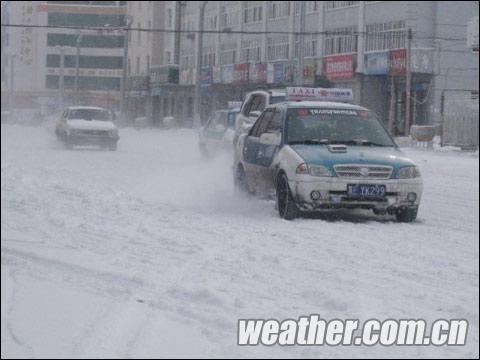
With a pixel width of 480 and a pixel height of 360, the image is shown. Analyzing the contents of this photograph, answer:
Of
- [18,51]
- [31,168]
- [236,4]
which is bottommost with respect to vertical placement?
[31,168]

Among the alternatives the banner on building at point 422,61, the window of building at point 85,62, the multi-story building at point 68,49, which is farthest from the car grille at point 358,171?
the banner on building at point 422,61

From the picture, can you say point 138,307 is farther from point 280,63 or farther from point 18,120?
point 18,120

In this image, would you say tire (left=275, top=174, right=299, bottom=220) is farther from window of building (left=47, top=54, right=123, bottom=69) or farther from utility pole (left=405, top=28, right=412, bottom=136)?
utility pole (left=405, top=28, right=412, bottom=136)

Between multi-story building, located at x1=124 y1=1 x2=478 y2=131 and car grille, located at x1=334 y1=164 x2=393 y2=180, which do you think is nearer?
car grille, located at x1=334 y1=164 x2=393 y2=180

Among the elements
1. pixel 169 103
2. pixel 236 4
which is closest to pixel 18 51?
pixel 236 4

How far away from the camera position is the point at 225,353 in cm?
505

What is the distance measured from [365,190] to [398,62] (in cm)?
2886

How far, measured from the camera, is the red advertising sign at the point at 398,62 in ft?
127

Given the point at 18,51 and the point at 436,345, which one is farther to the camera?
Result: the point at 18,51

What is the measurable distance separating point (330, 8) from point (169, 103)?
16.3m

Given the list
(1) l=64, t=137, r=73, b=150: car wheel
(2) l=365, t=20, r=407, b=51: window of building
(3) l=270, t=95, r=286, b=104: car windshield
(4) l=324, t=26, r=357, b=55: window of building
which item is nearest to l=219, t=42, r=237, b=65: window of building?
(3) l=270, t=95, r=286, b=104: car windshield

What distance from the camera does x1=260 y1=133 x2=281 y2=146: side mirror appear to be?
11.9 meters

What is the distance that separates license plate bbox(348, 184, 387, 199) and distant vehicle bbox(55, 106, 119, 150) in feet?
54.9

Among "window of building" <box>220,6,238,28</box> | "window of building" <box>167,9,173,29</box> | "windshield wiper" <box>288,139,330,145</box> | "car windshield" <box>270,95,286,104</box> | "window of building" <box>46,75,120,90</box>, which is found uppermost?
"window of building" <box>220,6,238,28</box>
